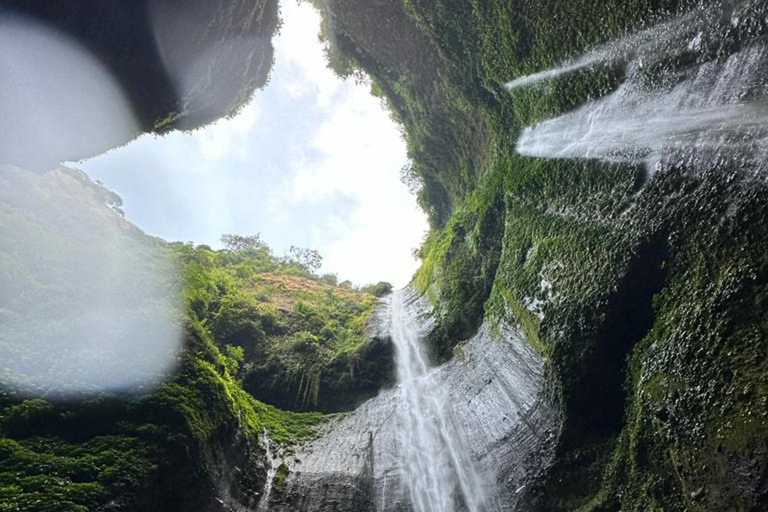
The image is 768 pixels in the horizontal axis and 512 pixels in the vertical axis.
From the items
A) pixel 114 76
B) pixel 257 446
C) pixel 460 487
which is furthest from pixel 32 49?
pixel 460 487

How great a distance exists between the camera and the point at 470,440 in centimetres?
1055

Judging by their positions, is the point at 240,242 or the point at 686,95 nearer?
the point at 686,95

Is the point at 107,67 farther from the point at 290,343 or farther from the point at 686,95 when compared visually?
the point at 290,343

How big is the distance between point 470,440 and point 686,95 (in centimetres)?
768

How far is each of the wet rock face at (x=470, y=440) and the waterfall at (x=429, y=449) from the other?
6.0 inches

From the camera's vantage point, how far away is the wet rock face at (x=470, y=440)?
889cm

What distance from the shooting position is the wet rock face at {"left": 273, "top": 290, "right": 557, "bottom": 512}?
8.89 meters

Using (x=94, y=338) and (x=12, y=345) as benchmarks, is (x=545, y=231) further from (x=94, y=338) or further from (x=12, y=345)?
(x=12, y=345)

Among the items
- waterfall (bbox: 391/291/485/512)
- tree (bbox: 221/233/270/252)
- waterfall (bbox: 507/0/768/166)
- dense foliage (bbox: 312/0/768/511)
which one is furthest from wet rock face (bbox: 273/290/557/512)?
tree (bbox: 221/233/270/252)

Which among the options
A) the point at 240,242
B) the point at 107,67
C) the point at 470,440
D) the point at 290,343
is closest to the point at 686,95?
the point at 470,440

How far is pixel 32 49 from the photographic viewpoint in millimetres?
7363

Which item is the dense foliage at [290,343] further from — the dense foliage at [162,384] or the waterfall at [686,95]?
the waterfall at [686,95]

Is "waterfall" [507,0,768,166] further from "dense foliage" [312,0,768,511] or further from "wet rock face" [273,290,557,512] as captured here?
"wet rock face" [273,290,557,512]

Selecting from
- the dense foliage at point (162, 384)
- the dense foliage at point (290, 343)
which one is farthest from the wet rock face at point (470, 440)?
the dense foliage at point (290, 343)
